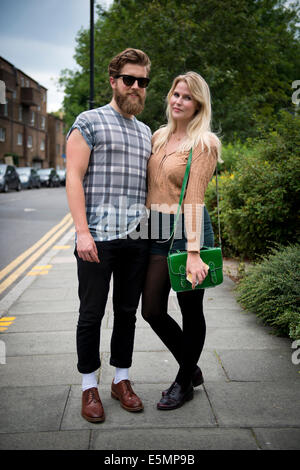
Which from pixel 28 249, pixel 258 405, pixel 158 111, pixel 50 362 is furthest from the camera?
pixel 158 111

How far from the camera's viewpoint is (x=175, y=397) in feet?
9.16

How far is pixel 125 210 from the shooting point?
265 centimetres

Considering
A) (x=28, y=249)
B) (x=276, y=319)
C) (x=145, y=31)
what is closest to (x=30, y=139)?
(x=145, y=31)

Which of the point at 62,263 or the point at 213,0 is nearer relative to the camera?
the point at 62,263

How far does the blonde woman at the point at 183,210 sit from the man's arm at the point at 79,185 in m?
0.41

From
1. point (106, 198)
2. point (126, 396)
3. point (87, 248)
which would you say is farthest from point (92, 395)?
point (106, 198)

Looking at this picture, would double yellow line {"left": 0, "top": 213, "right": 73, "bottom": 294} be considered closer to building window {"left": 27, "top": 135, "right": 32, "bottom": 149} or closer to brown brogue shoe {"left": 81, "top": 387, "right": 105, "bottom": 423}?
brown brogue shoe {"left": 81, "top": 387, "right": 105, "bottom": 423}

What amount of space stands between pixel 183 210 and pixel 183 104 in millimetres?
612

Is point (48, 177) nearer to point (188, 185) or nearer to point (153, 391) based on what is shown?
point (153, 391)

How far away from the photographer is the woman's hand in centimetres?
257

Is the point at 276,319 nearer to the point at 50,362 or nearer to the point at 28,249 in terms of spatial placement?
the point at 50,362

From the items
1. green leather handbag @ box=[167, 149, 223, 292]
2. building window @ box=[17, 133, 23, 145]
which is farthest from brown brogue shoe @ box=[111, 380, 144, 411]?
building window @ box=[17, 133, 23, 145]

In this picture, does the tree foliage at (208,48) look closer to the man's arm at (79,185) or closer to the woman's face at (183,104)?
the woman's face at (183,104)
